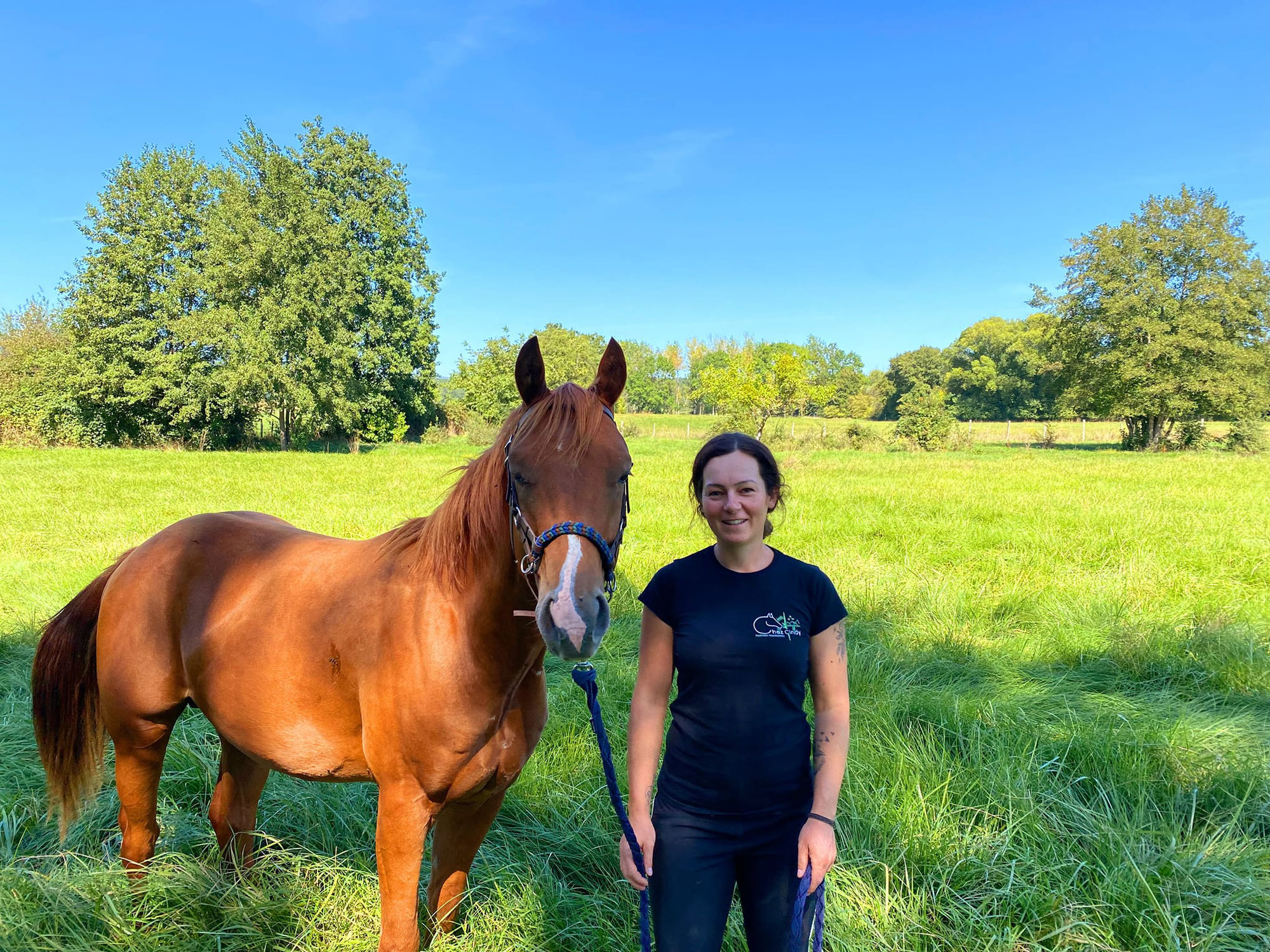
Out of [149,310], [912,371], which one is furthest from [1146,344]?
[149,310]

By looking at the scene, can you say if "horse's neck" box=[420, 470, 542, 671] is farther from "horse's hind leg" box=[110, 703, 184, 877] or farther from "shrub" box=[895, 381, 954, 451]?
"shrub" box=[895, 381, 954, 451]

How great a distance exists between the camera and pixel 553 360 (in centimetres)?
4078

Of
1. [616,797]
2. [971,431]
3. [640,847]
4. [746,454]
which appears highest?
[746,454]

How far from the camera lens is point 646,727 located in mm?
1711

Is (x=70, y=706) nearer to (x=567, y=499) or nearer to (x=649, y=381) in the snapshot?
(x=567, y=499)

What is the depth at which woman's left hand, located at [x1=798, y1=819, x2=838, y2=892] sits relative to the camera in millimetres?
1559

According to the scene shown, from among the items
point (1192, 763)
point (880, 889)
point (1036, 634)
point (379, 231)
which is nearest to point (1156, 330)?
point (1036, 634)

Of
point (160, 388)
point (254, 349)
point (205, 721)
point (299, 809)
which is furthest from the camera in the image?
point (160, 388)

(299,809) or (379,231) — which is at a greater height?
(379,231)

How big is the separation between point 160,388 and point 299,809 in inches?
1362

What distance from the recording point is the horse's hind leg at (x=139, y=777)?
239 centimetres

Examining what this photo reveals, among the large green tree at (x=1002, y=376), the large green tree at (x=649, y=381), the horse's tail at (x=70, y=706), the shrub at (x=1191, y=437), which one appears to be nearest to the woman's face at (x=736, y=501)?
the horse's tail at (x=70, y=706)

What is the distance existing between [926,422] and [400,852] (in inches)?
1261

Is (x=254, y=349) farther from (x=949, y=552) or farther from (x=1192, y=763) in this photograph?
(x=1192, y=763)
